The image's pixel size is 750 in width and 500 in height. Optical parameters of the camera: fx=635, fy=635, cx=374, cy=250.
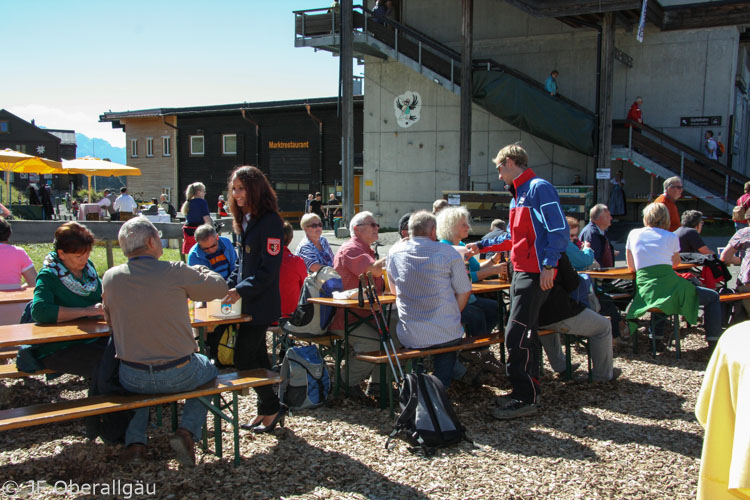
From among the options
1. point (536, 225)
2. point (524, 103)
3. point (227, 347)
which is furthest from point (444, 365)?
point (524, 103)

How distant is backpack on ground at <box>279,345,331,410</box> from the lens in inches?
189

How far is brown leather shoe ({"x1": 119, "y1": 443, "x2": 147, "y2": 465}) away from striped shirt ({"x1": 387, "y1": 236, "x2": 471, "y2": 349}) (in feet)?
6.48

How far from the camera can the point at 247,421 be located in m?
4.57

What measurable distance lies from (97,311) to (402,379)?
2.15 m

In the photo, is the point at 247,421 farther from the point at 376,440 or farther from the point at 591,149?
the point at 591,149

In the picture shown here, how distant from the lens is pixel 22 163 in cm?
2141

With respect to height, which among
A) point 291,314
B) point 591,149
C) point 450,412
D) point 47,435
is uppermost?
point 591,149

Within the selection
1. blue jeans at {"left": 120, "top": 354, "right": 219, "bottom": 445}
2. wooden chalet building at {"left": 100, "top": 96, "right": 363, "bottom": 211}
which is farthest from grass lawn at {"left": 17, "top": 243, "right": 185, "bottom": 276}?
wooden chalet building at {"left": 100, "top": 96, "right": 363, "bottom": 211}

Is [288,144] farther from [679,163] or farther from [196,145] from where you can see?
[679,163]

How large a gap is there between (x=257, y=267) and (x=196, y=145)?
106 feet

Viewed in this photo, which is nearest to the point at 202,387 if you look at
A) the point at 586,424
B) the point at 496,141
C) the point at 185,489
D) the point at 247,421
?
the point at 185,489

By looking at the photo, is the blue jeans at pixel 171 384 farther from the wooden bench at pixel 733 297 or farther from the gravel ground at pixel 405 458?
the wooden bench at pixel 733 297

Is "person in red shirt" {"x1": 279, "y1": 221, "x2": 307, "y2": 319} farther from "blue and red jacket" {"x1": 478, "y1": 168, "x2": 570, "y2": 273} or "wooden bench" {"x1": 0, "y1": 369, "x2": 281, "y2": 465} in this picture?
"blue and red jacket" {"x1": 478, "y1": 168, "x2": 570, "y2": 273}

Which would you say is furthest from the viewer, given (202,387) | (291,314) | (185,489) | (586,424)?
(291,314)
